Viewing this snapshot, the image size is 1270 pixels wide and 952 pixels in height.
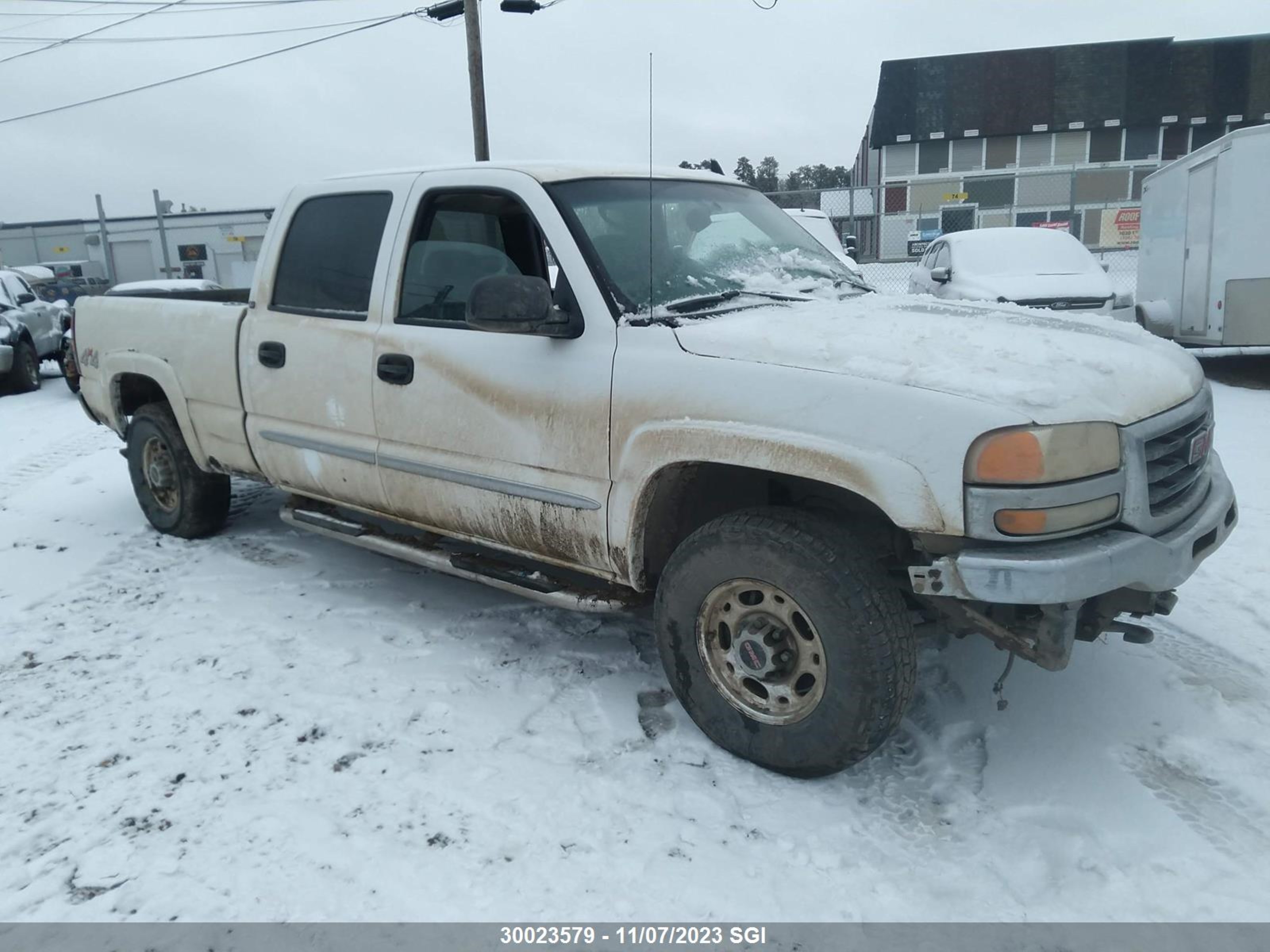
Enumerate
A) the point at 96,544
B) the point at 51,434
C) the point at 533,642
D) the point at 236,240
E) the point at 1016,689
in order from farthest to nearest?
1. the point at 236,240
2. the point at 51,434
3. the point at 96,544
4. the point at 533,642
5. the point at 1016,689

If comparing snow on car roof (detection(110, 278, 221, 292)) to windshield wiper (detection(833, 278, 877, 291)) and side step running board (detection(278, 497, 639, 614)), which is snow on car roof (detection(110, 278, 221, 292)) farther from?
windshield wiper (detection(833, 278, 877, 291))

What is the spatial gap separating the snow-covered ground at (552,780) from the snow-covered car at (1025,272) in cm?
590

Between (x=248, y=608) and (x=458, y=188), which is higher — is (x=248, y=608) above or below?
below

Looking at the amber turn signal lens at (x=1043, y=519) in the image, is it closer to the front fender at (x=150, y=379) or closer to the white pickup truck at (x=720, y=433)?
the white pickup truck at (x=720, y=433)

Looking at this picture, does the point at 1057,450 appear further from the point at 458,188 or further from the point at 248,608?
the point at 248,608

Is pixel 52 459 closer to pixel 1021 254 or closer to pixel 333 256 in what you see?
pixel 333 256

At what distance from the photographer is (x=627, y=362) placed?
3.21 m

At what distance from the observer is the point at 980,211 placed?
2420cm

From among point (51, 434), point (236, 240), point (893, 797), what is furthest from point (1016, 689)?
point (236, 240)

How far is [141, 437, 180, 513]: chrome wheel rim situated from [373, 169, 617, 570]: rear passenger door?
2.25 meters

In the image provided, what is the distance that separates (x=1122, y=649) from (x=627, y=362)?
2426 mm

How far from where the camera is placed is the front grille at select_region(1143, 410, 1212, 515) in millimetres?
2811

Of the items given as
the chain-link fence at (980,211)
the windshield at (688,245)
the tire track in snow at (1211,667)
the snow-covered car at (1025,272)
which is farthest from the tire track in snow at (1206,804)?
the chain-link fence at (980,211)

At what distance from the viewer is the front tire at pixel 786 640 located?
279 cm
